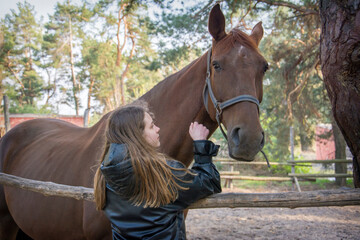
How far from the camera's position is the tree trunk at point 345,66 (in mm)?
1975

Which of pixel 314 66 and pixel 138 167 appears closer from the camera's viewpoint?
pixel 138 167

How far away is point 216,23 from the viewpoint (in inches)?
82.1

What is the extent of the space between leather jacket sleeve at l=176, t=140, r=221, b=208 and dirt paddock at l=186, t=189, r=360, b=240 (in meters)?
4.10

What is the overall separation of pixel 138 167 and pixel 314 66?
868 centimetres

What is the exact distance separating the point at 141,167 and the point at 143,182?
0.26ft

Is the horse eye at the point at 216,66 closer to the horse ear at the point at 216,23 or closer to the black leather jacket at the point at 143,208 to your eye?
the horse ear at the point at 216,23

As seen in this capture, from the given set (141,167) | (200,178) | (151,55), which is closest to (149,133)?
(141,167)

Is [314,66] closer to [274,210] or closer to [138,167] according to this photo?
[274,210]

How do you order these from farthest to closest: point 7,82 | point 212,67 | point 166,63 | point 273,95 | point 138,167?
point 7,82
point 273,95
point 166,63
point 212,67
point 138,167

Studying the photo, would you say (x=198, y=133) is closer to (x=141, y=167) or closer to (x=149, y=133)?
(x=149, y=133)

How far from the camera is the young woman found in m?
1.32

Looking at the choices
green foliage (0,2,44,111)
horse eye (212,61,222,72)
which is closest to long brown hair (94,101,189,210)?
horse eye (212,61,222,72)

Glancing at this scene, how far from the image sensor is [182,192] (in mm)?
1386

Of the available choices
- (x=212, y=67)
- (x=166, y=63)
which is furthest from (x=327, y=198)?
(x=166, y=63)
